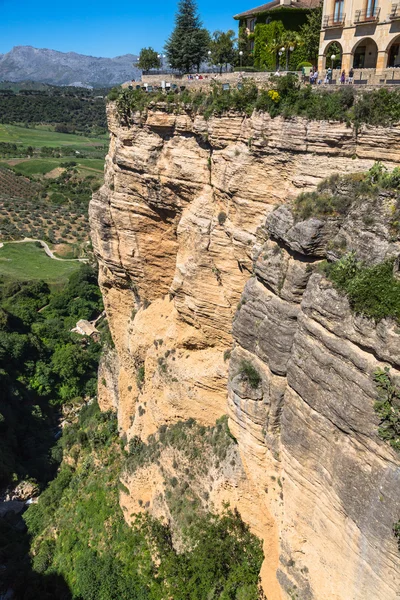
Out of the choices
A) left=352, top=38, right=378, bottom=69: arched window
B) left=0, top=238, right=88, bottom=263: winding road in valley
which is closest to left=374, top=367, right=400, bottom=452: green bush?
left=352, top=38, right=378, bottom=69: arched window

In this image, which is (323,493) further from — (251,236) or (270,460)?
(251,236)

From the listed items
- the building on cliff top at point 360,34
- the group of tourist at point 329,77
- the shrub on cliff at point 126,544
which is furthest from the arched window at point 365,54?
the shrub on cliff at point 126,544

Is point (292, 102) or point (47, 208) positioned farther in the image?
point (47, 208)

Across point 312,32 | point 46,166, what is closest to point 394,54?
point 312,32

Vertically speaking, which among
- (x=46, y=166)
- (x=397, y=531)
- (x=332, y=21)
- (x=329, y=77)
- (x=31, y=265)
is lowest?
(x=31, y=265)

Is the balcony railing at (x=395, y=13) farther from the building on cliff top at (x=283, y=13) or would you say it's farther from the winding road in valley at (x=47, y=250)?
the winding road in valley at (x=47, y=250)

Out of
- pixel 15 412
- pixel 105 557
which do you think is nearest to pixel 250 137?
pixel 105 557

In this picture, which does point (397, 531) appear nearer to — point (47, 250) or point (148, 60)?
point (148, 60)
